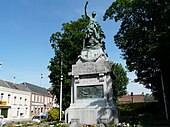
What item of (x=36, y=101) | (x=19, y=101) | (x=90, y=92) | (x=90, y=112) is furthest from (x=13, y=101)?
(x=90, y=112)

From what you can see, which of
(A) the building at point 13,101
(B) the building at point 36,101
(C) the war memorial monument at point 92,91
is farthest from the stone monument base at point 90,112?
(B) the building at point 36,101

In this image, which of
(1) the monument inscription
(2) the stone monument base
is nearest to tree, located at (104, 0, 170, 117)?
(1) the monument inscription

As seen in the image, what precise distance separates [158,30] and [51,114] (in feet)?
54.6

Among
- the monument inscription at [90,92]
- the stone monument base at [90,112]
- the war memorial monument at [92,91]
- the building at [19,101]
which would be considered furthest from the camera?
the building at [19,101]

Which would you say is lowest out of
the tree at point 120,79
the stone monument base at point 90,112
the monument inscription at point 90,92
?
the stone monument base at point 90,112

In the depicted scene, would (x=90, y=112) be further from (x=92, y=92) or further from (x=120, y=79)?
(x=120, y=79)

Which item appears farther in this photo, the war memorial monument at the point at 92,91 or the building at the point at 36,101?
the building at the point at 36,101

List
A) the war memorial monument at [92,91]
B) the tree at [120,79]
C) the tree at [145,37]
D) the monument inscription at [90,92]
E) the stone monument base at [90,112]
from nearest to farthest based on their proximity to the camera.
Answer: the stone monument base at [90,112] → the war memorial monument at [92,91] → the monument inscription at [90,92] → the tree at [145,37] → the tree at [120,79]

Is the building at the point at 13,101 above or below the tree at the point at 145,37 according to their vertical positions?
below

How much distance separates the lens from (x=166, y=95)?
26.2 m

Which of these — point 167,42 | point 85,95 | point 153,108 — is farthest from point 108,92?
point 153,108

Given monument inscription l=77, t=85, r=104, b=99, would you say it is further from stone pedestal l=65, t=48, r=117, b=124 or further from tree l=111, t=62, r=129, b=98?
tree l=111, t=62, r=129, b=98

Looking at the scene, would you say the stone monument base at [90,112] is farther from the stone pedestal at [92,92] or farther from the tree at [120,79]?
the tree at [120,79]

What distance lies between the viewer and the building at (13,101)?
47.9 meters
